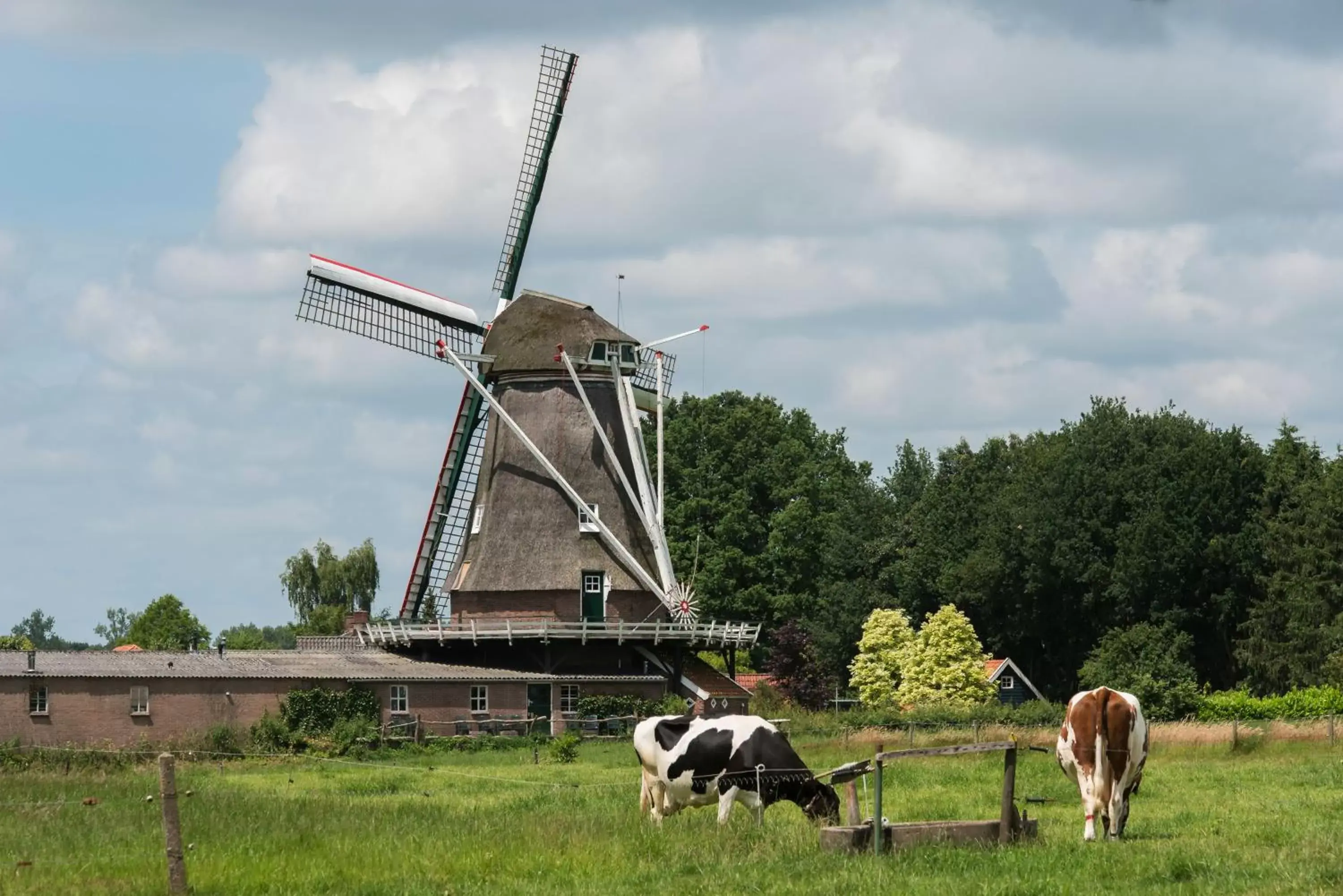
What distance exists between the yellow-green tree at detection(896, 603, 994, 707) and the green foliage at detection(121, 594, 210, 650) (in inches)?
2025

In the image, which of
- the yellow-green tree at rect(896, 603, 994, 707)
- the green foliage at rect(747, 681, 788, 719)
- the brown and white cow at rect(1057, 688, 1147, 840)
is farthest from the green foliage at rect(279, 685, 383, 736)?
the brown and white cow at rect(1057, 688, 1147, 840)

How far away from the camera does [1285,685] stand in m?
64.6

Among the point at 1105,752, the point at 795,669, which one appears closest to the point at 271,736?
the point at 795,669

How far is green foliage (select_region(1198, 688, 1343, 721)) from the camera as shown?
50.9m

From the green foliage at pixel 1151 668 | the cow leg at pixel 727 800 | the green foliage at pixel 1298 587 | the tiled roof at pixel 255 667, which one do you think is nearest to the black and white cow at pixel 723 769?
the cow leg at pixel 727 800

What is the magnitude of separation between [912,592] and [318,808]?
52.4 meters

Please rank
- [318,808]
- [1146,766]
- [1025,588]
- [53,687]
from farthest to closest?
[1025,588]
[53,687]
[1146,766]
[318,808]

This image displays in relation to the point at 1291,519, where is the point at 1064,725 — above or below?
below

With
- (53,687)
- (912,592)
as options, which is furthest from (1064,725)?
(912,592)

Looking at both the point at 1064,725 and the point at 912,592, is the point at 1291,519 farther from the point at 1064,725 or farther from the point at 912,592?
the point at 1064,725

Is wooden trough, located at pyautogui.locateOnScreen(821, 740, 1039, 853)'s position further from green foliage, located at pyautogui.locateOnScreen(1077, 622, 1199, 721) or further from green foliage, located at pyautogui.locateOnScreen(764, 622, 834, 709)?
green foliage, located at pyautogui.locateOnScreen(764, 622, 834, 709)

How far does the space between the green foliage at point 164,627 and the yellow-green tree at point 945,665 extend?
51435 mm

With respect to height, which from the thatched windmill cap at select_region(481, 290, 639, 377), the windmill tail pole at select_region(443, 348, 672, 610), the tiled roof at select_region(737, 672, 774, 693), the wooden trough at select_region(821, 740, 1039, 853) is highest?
the thatched windmill cap at select_region(481, 290, 639, 377)

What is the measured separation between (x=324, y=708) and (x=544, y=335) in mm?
12655
